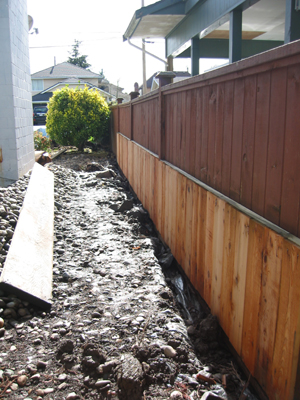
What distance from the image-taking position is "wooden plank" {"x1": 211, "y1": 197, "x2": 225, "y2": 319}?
9.17 feet

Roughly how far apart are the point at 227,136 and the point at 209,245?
89 cm

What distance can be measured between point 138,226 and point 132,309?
259cm

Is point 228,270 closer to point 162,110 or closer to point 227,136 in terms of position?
point 227,136

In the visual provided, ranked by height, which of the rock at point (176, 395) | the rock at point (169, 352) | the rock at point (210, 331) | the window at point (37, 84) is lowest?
the rock at point (176, 395)

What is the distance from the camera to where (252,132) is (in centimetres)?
236

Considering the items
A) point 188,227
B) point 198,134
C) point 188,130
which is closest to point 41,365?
point 188,227

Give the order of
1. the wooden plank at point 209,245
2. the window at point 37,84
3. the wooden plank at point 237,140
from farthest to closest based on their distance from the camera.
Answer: the window at point 37,84
the wooden plank at point 209,245
the wooden plank at point 237,140

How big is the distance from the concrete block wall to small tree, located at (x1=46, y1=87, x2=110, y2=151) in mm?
8055

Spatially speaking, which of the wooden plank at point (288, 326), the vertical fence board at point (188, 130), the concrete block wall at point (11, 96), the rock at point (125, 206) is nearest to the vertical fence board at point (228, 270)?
the wooden plank at point (288, 326)

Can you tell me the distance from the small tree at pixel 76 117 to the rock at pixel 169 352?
1447cm

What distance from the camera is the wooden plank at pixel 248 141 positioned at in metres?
2.34

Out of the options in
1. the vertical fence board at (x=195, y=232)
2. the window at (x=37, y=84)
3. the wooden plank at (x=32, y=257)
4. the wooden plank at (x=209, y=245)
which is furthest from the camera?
the window at (x=37, y=84)

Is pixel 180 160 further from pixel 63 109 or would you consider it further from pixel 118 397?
pixel 63 109

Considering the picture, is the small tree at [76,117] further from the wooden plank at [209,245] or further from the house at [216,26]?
the wooden plank at [209,245]
